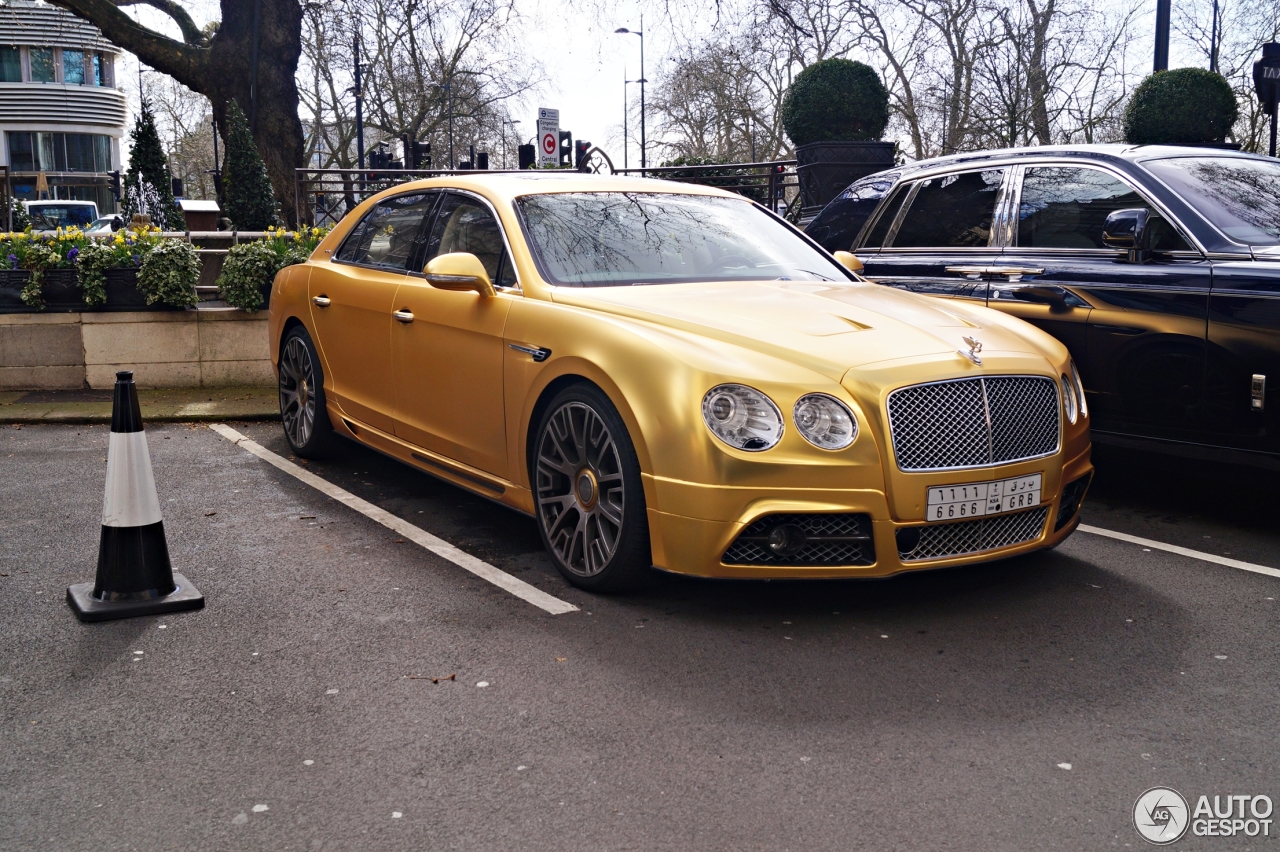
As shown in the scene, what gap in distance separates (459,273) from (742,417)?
1.58 m

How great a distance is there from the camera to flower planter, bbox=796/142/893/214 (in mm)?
14766

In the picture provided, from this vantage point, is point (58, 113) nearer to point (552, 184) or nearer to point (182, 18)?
point (182, 18)

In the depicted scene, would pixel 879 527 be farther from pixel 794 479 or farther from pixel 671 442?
pixel 671 442

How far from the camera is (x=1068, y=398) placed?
480 cm

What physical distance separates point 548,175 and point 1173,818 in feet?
13.7

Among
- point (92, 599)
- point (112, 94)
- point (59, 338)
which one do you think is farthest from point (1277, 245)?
point (112, 94)

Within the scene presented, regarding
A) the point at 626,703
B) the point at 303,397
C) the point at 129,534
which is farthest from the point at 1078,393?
the point at 303,397

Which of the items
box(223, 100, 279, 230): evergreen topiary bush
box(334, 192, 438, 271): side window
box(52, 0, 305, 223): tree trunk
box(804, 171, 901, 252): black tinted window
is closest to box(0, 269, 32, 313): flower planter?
box(334, 192, 438, 271): side window

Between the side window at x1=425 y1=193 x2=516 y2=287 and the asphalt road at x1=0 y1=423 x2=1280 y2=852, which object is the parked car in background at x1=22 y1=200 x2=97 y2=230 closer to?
the side window at x1=425 y1=193 x2=516 y2=287

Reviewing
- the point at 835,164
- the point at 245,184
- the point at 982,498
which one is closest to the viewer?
the point at 982,498

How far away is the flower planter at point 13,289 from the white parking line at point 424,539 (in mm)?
3048

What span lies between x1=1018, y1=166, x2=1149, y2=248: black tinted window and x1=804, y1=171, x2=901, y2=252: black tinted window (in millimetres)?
1097

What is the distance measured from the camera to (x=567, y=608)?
4512 mm

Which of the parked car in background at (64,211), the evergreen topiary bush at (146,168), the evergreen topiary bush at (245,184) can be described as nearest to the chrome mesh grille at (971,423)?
the evergreen topiary bush at (245,184)
